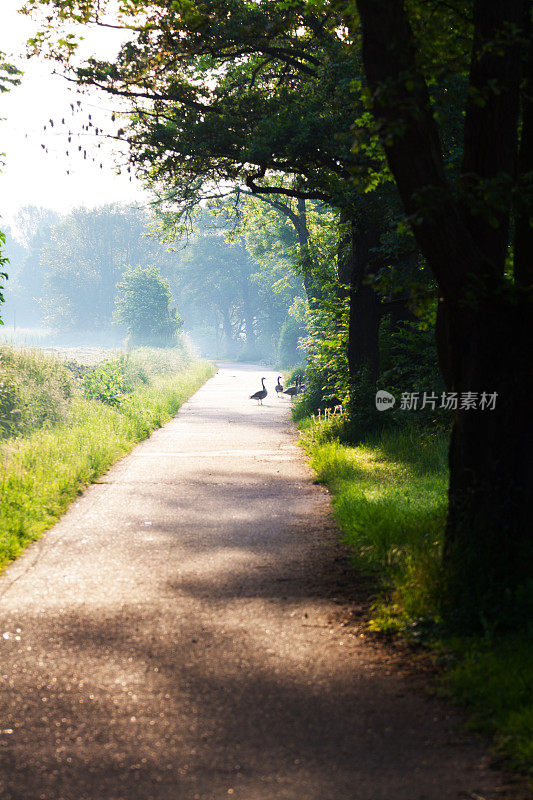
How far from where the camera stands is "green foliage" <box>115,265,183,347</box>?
6253cm

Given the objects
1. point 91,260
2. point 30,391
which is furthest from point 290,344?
point 91,260

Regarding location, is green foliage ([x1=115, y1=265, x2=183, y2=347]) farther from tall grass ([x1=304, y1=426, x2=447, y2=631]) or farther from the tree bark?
the tree bark

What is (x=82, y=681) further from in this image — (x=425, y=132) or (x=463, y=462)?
(x=425, y=132)

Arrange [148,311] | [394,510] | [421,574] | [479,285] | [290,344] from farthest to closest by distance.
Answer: [290,344], [148,311], [394,510], [421,574], [479,285]

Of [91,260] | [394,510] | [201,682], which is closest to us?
[201,682]

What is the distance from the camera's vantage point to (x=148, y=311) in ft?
205

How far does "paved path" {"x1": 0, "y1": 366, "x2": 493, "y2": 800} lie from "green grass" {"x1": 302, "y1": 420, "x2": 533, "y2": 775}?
23cm

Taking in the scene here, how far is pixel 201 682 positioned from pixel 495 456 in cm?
264

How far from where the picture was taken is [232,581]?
243 inches

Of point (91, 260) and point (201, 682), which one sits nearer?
point (201, 682)

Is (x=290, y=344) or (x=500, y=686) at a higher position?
(x=290, y=344)

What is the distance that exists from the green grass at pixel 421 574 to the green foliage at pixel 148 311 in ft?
172

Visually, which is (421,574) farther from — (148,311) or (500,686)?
(148,311)

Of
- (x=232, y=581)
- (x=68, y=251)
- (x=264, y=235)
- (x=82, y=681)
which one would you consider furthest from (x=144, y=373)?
(x=68, y=251)
